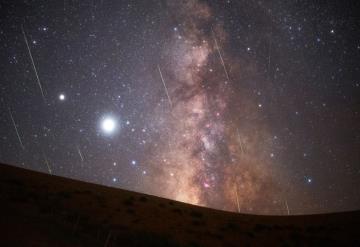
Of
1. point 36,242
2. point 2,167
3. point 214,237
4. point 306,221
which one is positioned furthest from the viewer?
point 306,221

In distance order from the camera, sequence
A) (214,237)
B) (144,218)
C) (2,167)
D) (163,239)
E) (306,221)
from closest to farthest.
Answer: (163,239) < (214,237) < (144,218) < (2,167) < (306,221)

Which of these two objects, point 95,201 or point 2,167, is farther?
point 2,167

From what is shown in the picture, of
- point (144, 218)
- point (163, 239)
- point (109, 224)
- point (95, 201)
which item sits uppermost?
point (95, 201)

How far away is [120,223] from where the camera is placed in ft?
49.0

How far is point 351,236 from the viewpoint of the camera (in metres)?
18.3

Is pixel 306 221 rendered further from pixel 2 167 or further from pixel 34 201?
pixel 2 167

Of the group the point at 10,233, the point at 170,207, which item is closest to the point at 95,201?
the point at 170,207

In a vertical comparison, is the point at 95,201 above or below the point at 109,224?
above

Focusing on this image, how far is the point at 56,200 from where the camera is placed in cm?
1605

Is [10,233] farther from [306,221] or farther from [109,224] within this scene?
[306,221]

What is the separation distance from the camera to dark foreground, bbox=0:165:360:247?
1041cm

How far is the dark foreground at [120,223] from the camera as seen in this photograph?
34.1 feet

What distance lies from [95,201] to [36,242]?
33.1 ft

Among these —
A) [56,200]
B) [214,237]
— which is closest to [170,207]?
[214,237]
